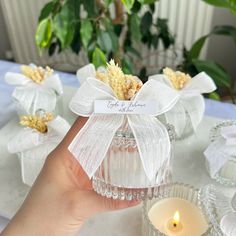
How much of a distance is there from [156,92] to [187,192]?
0.19 meters

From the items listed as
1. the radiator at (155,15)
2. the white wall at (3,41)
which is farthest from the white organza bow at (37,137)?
the white wall at (3,41)

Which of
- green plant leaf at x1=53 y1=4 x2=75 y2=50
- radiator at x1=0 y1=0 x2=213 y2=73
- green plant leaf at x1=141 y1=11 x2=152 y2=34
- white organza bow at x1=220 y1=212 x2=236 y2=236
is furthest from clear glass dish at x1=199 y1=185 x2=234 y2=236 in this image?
radiator at x1=0 y1=0 x2=213 y2=73

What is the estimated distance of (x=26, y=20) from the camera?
154 centimetres

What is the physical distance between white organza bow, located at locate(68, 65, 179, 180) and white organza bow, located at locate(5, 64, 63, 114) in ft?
0.96

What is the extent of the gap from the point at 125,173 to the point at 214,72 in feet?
2.35

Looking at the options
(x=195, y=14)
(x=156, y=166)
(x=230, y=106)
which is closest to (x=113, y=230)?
(x=156, y=166)

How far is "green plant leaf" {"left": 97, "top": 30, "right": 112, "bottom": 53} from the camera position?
93 cm

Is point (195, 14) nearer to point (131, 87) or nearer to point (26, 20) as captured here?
point (26, 20)

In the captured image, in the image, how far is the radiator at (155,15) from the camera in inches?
53.8

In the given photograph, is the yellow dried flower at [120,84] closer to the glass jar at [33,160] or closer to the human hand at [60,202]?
the human hand at [60,202]

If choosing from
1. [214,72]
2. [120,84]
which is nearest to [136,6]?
[214,72]

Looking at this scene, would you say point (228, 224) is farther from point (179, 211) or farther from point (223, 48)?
point (223, 48)

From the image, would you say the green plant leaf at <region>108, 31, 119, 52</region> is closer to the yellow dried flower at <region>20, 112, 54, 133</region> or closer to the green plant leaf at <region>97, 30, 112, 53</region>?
the green plant leaf at <region>97, 30, 112, 53</region>

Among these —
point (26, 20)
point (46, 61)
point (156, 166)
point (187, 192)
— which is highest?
point (156, 166)
